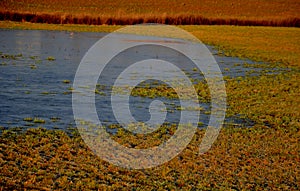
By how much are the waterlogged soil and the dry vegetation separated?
18.7 meters

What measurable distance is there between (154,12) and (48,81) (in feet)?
163

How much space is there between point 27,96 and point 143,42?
890 inches

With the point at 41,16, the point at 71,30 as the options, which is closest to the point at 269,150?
the point at 71,30

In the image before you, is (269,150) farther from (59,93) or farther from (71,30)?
(71,30)

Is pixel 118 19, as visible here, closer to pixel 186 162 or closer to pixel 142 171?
pixel 186 162

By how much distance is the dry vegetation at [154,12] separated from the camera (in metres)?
54.2

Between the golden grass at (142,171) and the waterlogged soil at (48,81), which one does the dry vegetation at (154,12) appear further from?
the golden grass at (142,171)

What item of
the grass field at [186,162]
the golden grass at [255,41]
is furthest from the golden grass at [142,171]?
the golden grass at [255,41]

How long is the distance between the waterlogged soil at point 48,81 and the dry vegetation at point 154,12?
735 inches

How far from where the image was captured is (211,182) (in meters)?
9.58

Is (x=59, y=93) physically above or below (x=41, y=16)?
above

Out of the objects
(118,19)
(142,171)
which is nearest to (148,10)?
(118,19)

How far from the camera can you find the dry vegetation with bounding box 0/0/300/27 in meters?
54.2

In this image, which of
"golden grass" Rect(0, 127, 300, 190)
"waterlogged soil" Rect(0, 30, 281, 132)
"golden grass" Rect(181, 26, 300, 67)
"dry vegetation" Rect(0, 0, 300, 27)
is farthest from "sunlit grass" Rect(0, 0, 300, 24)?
"golden grass" Rect(0, 127, 300, 190)
